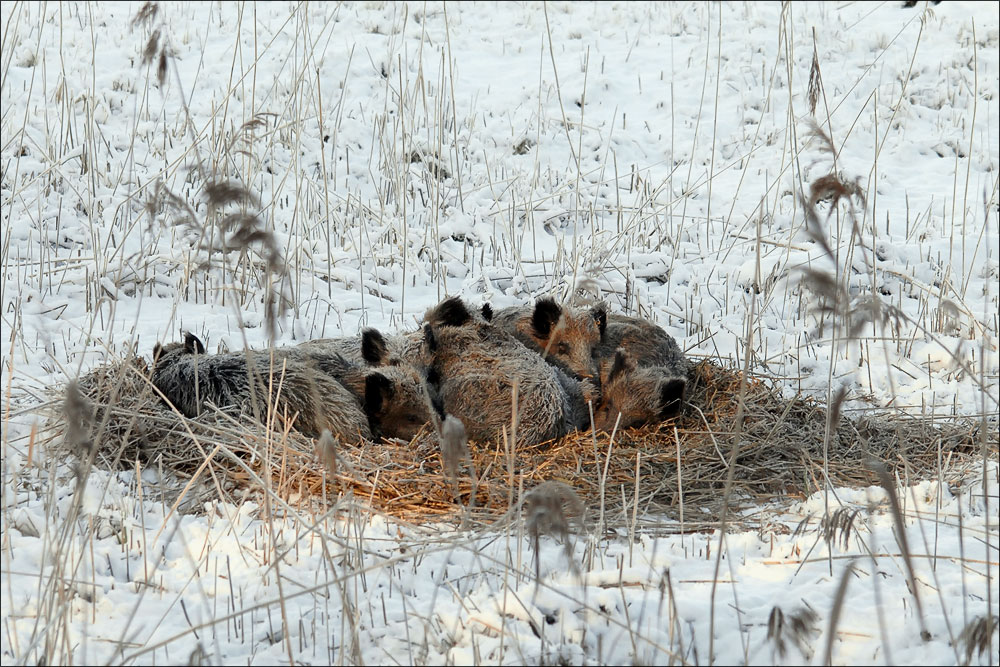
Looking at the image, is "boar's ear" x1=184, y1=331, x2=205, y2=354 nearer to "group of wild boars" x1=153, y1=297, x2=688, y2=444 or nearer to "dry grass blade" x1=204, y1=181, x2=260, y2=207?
"group of wild boars" x1=153, y1=297, x2=688, y2=444

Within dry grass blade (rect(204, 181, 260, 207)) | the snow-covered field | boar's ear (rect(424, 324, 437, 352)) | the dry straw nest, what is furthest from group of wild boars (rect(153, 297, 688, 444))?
dry grass blade (rect(204, 181, 260, 207))

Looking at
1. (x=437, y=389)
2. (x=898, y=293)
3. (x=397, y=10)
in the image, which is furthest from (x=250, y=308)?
(x=397, y=10)

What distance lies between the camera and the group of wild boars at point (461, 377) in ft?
16.5

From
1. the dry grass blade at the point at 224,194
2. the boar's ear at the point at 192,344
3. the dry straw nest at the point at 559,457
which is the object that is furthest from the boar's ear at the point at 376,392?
the dry grass blade at the point at 224,194

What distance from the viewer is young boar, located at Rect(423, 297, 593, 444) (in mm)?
5164

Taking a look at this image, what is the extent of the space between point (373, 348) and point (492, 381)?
2.42 ft

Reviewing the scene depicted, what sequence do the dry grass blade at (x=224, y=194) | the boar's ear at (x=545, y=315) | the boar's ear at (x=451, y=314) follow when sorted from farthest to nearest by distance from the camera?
the boar's ear at (x=545, y=315) → the boar's ear at (x=451, y=314) → the dry grass blade at (x=224, y=194)

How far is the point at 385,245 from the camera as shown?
855cm

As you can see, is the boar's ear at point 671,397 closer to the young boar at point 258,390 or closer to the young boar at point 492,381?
the young boar at point 492,381

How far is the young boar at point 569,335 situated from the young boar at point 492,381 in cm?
16

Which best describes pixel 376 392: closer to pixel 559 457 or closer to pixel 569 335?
pixel 559 457

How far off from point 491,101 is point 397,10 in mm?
3477

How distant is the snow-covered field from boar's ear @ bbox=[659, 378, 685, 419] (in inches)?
32.8

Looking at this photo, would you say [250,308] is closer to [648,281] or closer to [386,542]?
[648,281]
